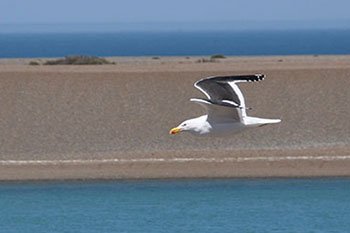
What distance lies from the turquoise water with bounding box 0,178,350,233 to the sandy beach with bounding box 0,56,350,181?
1.14 m

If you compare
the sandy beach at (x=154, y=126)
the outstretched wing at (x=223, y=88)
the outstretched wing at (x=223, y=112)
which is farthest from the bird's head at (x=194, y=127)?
the sandy beach at (x=154, y=126)

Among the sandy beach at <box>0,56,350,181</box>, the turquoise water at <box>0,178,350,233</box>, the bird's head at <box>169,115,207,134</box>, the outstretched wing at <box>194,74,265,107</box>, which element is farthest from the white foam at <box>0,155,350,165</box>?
the bird's head at <box>169,115,207,134</box>

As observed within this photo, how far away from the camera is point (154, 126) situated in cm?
3859

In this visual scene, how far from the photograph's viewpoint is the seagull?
16.6 meters

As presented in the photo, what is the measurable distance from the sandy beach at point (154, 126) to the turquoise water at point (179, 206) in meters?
1.14

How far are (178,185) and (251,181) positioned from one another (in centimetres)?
162

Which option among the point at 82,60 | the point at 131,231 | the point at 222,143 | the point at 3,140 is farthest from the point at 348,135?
the point at 82,60

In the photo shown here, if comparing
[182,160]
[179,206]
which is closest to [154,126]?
[182,160]

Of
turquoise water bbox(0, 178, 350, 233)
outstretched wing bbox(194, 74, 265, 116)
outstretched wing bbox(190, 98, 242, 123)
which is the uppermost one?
outstretched wing bbox(194, 74, 265, 116)

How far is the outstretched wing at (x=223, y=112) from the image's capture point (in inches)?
656

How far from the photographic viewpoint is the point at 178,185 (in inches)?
1255

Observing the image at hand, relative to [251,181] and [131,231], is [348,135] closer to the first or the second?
[251,181]

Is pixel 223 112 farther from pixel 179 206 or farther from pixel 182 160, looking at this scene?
pixel 182 160

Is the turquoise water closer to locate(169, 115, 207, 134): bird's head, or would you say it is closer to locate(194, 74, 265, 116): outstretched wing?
locate(194, 74, 265, 116): outstretched wing
